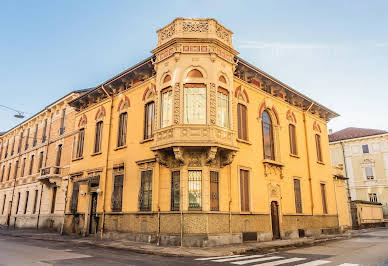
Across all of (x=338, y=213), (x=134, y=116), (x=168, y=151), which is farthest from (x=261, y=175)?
(x=338, y=213)

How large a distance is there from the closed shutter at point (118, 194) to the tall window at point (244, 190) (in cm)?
772

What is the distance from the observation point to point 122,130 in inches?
803

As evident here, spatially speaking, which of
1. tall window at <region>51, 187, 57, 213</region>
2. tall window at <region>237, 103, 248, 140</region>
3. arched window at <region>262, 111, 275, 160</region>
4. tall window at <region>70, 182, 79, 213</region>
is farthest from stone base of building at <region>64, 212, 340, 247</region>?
tall window at <region>51, 187, 57, 213</region>

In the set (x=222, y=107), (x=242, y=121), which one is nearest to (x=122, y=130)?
(x=222, y=107)

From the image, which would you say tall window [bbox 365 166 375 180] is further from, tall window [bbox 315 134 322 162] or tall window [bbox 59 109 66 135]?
tall window [bbox 59 109 66 135]

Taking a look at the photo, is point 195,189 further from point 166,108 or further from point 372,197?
point 372,197

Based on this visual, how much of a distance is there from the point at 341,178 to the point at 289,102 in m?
10.2

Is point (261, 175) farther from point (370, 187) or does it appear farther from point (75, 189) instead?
point (370, 187)

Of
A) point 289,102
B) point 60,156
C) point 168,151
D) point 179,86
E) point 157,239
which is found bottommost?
point 157,239

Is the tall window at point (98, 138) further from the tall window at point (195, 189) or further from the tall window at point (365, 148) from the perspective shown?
the tall window at point (365, 148)

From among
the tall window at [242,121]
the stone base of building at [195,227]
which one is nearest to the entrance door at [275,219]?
the stone base of building at [195,227]

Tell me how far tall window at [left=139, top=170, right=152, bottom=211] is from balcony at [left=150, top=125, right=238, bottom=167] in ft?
6.42

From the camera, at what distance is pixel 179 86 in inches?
617

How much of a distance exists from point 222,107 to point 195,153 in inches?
128
